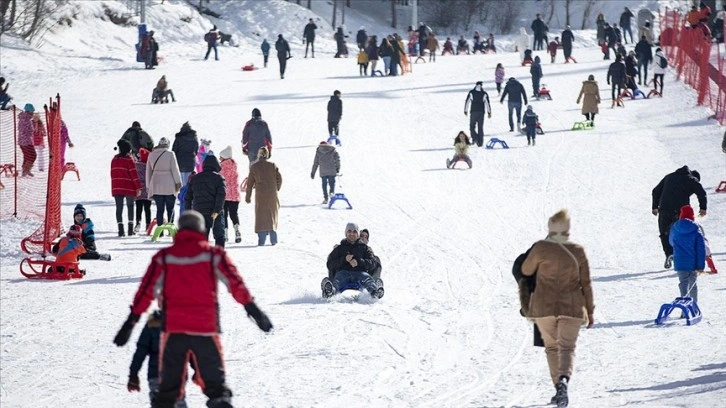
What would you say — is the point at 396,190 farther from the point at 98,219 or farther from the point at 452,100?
the point at 452,100

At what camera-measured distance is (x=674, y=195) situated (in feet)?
53.2

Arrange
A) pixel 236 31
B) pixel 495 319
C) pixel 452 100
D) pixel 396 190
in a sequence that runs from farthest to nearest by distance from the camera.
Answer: pixel 236 31 < pixel 452 100 < pixel 396 190 < pixel 495 319

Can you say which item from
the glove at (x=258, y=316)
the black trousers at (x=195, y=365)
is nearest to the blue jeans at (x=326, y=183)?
the black trousers at (x=195, y=365)

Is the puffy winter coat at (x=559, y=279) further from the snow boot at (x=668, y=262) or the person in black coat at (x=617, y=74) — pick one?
the person in black coat at (x=617, y=74)

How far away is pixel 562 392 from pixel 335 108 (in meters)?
20.0

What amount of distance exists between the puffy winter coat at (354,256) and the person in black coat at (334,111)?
561 inches

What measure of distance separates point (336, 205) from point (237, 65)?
22.9 meters

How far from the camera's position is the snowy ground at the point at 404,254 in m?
11.3

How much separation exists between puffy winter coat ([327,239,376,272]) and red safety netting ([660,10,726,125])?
18.9 meters

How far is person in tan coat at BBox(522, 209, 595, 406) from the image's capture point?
920 centimetres

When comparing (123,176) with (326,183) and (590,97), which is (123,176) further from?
(590,97)

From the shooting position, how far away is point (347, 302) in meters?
14.8

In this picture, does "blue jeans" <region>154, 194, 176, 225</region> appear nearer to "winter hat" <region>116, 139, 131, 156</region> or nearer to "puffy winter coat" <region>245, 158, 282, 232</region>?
"winter hat" <region>116, 139, 131, 156</region>

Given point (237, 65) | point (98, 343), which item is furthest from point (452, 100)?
point (98, 343)
